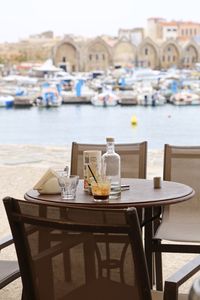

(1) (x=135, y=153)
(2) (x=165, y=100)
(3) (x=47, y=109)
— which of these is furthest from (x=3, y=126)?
(1) (x=135, y=153)

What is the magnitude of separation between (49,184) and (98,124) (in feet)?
56.2

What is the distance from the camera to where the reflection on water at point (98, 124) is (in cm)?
1711

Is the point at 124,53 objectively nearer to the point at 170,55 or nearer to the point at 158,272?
the point at 170,55

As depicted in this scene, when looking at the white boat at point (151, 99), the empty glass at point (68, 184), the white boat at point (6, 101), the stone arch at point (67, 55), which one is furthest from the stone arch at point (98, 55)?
the empty glass at point (68, 184)

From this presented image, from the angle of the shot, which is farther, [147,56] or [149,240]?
[147,56]

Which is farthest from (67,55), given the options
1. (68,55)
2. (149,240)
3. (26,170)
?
(149,240)

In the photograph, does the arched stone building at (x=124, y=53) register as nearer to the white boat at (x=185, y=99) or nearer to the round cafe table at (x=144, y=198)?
the white boat at (x=185, y=99)

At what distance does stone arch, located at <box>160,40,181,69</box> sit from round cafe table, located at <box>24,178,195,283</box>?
15777 millimetres

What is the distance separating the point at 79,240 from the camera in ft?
4.95

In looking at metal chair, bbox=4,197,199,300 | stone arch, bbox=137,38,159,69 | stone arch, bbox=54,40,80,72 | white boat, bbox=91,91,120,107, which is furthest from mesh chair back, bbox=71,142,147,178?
white boat, bbox=91,91,120,107

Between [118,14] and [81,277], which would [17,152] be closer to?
[81,277]

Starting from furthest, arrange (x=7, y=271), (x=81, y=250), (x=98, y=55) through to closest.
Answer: (x=98, y=55) < (x=7, y=271) < (x=81, y=250)

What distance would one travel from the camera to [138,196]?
A: 238 centimetres

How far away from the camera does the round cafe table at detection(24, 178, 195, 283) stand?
2238 mm
